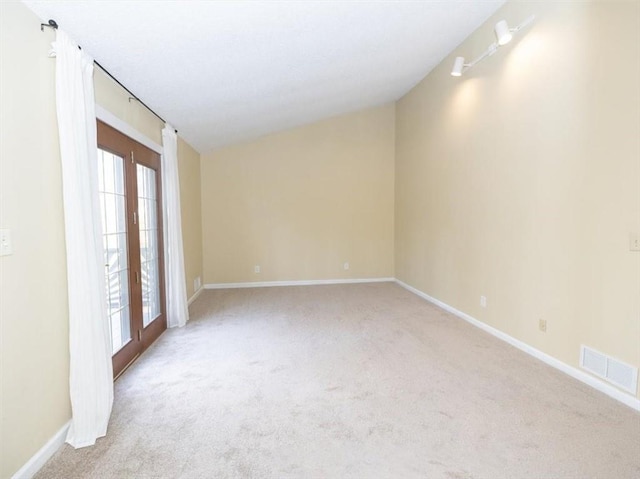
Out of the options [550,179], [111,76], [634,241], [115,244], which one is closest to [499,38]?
[550,179]

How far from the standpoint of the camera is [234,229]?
251 inches

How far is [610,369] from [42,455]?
3.44 meters

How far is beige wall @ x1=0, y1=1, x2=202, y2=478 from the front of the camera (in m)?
1.59

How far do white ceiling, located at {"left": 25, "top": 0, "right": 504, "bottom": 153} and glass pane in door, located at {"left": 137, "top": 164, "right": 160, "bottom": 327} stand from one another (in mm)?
746

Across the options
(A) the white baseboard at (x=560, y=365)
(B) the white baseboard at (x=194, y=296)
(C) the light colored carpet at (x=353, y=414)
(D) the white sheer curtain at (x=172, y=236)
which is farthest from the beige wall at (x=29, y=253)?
(A) the white baseboard at (x=560, y=365)

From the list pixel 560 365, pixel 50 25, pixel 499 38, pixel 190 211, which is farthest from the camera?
pixel 190 211

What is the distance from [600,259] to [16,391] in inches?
138

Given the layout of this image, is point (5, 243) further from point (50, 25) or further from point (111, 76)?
point (111, 76)

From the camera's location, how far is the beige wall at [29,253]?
62.8 inches

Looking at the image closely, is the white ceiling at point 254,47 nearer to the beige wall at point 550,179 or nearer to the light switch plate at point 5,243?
the beige wall at point 550,179

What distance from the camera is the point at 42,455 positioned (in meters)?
1.80

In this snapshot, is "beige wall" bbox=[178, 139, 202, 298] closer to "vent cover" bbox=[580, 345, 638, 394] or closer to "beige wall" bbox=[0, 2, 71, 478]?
"beige wall" bbox=[0, 2, 71, 478]

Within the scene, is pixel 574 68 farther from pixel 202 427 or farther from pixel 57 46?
pixel 202 427

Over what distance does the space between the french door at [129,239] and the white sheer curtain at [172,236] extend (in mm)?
103
